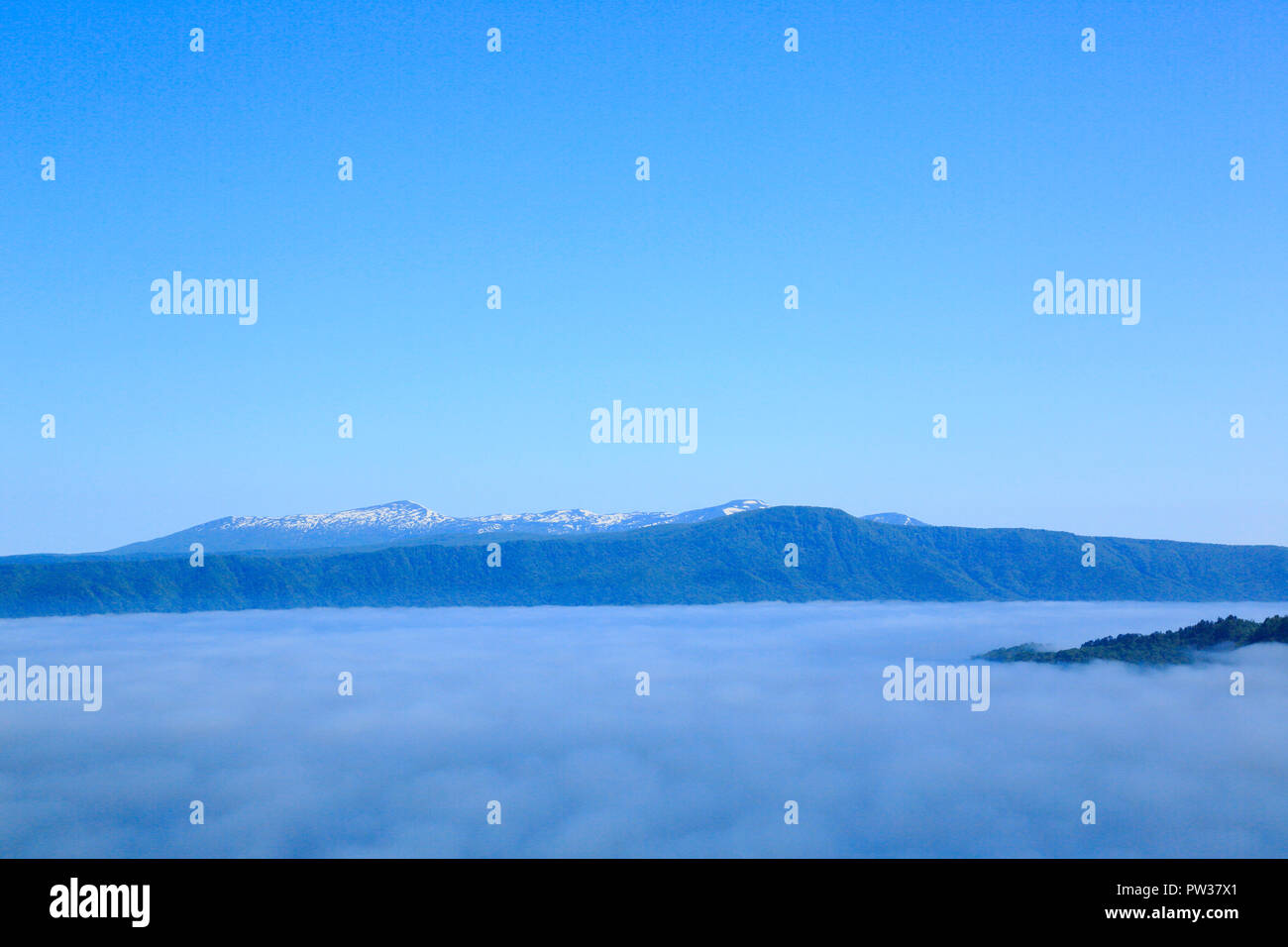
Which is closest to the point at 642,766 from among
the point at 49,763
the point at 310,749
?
the point at 310,749

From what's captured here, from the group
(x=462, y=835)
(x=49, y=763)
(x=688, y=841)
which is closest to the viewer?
(x=688, y=841)

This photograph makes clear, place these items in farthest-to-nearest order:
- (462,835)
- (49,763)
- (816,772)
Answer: (49,763) < (816,772) < (462,835)
